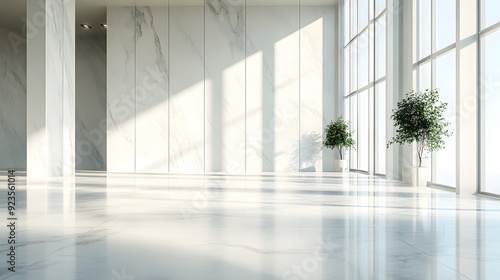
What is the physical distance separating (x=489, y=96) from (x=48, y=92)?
44.0ft

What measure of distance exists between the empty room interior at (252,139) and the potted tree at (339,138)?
86 millimetres

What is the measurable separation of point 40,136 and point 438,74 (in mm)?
12535

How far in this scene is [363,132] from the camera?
20.9 m

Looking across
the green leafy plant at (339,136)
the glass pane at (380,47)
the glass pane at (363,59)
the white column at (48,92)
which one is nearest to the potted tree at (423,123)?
the glass pane at (380,47)

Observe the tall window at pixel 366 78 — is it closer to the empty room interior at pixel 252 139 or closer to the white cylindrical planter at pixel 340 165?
the empty room interior at pixel 252 139

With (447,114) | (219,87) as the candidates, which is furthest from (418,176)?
(219,87)

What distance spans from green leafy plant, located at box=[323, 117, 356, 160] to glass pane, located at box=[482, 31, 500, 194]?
389 inches

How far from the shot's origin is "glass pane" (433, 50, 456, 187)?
1350 cm

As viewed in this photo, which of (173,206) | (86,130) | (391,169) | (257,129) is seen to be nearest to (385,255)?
(173,206)

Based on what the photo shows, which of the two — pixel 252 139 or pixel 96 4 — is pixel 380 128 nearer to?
pixel 252 139

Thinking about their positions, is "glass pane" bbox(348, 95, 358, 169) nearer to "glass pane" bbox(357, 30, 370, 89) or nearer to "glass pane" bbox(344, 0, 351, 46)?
"glass pane" bbox(357, 30, 370, 89)

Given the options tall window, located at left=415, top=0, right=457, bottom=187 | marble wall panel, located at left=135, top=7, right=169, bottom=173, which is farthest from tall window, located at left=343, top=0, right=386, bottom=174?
marble wall panel, located at left=135, top=7, right=169, bottom=173

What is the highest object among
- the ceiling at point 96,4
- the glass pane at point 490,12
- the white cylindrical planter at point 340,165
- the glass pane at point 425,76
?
the ceiling at point 96,4

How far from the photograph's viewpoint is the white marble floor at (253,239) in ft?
12.5
